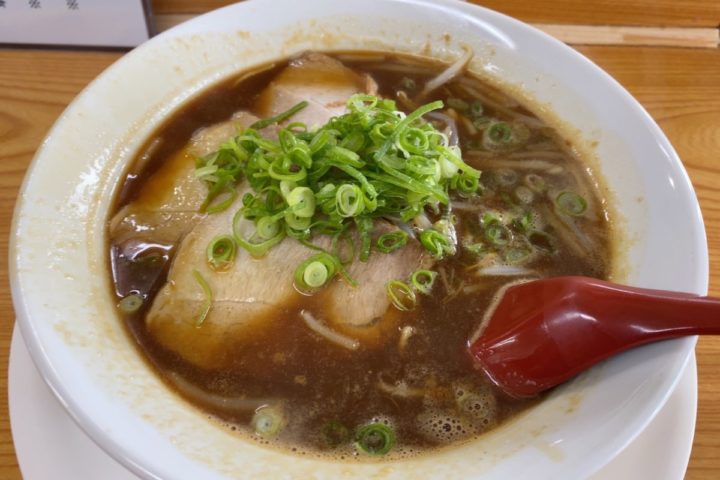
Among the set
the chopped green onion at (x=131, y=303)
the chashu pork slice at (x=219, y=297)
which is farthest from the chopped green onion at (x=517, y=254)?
the chopped green onion at (x=131, y=303)

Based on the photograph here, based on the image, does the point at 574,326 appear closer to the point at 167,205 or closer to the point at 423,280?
the point at 423,280

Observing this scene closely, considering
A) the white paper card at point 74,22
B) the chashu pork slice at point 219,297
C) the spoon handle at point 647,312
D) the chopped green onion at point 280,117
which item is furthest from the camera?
the white paper card at point 74,22

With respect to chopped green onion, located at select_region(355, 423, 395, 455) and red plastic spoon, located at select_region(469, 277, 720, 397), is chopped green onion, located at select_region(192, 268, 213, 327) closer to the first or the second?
chopped green onion, located at select_region(355, 423, 395, 455)

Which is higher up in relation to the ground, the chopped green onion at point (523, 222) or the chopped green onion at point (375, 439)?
the chopped green onion at point (523, 222)

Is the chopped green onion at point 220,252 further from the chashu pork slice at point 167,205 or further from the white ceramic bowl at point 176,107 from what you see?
the white ceramic bowl at point 176,107

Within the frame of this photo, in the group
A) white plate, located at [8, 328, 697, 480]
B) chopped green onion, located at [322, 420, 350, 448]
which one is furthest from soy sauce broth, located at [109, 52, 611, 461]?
white plate, located at [8, 328, 697, 480]

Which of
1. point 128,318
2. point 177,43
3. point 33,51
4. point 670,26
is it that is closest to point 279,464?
point 128,318

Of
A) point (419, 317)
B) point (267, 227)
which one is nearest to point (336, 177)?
point (267, 227)
